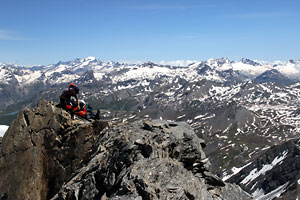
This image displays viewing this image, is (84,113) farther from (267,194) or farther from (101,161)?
(267,194)

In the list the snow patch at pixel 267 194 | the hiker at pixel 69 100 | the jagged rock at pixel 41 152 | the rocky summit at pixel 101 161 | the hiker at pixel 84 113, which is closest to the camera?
the rocky summit at pixel 101 161

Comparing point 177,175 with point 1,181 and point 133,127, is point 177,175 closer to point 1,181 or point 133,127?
point 133,127

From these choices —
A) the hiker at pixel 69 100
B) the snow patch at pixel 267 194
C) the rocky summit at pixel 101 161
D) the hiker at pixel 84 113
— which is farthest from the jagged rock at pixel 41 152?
the snow patch at pixel 267 194

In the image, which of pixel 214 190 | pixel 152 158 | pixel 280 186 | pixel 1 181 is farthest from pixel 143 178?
pixel 280 186

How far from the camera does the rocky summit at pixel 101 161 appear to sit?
2000cm

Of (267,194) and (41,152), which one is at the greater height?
(41,152)

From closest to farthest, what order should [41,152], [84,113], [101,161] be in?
[101,161] < [41,152] < [84,113]

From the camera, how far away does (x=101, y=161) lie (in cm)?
2392

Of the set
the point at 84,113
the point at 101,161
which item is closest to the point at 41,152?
the point at 84,113

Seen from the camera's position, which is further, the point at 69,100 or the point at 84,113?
the point at 84,113

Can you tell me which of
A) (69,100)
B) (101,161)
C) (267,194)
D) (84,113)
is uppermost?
(69,100)

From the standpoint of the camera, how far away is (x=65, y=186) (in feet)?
75.2

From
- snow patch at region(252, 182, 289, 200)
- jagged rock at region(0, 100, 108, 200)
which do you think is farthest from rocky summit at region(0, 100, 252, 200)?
snow patch at region(252, 182, 289, 200)

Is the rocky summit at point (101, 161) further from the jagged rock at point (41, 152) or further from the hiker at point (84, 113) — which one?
the hiker at point (84, 113)
